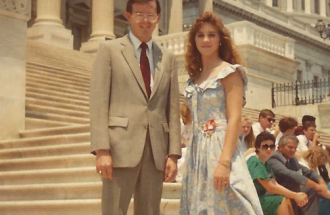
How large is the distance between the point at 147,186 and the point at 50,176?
3.96 metres

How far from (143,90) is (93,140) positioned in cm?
50

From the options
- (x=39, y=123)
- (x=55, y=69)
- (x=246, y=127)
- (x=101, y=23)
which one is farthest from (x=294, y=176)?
(x=101, y=23)

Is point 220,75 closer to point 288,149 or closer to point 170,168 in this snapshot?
point 170,168

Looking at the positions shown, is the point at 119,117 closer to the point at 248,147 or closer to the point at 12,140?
the point at 248,147

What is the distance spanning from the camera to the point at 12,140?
1026cm

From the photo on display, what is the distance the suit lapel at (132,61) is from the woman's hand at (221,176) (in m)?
0.71

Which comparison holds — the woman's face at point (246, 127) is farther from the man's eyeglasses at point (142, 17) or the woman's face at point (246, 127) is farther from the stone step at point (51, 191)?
the man's eyeglasses at point (142, 17)

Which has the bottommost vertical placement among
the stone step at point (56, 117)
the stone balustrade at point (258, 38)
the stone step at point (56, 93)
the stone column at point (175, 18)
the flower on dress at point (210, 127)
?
the flower on dress at point (210, 127)

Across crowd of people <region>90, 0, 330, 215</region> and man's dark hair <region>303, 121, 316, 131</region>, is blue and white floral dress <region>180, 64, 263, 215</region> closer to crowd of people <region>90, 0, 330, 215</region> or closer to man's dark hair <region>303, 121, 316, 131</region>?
crowd of people <region>90, 0, 330, 215</region>

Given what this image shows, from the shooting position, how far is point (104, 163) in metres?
4.33

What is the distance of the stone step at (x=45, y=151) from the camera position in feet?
29.2

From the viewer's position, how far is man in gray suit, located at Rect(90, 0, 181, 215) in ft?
14.5

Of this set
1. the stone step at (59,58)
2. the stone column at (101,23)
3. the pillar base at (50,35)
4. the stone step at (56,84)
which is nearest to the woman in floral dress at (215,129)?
the stone step at (56,84)

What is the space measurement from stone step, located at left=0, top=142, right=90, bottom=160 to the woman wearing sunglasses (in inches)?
103
